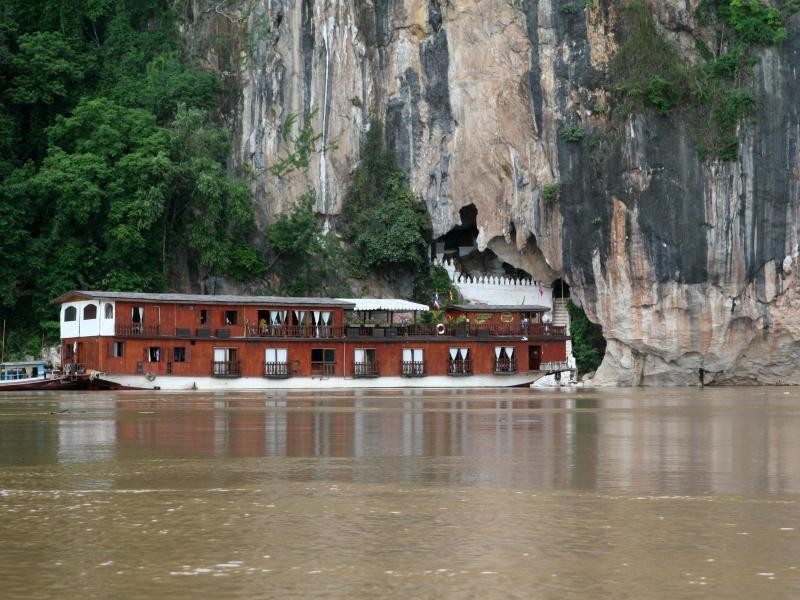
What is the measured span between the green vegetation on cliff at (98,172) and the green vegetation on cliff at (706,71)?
16.3m

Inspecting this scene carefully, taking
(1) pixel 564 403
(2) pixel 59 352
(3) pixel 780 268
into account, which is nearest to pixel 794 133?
(3) pixel 780 268

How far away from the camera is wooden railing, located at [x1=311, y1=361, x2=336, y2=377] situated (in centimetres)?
4487

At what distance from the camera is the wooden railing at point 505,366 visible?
1821 inches

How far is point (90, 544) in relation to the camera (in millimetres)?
8266

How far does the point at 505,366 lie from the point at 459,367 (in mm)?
1860

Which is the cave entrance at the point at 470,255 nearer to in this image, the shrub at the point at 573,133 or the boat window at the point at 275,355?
the shrub at the point at 573,133

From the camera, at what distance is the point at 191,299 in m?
42.6

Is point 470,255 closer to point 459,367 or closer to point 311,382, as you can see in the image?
point 459,367

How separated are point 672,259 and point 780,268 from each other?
4098mm

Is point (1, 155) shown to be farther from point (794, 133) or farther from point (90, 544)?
point (90, 544)

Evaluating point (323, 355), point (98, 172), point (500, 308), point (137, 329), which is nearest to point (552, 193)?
point (500, 308)

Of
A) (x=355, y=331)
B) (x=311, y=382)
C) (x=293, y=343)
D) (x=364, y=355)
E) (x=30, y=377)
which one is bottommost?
(x=311, y=382)

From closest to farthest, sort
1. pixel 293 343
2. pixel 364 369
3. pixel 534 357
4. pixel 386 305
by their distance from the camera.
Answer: pixel 293 343 → pixel 364 369 → pixel 386 305 → pixel 534 357

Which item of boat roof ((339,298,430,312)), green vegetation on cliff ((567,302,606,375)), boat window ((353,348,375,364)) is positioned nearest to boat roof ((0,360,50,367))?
boat roof ((339,298,430,312))
